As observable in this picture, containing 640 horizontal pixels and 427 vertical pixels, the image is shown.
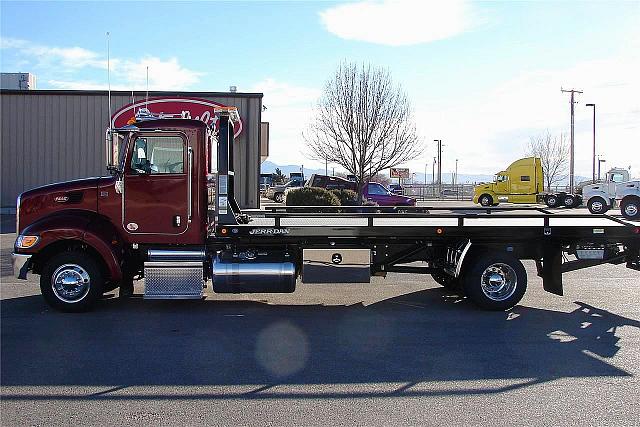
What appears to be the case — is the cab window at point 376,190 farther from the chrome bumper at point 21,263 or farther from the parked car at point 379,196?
the chrome bumper at point 21,263

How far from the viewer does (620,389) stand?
6.05 m

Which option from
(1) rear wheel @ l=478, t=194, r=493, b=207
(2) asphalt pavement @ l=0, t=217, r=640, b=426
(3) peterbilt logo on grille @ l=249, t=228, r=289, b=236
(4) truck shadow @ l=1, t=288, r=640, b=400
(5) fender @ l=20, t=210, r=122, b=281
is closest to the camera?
(2) asphalt pavement @ l=0, t=217, r=640, b=426

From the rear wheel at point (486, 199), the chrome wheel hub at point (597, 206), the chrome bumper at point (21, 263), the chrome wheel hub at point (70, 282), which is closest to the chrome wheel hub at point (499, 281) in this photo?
the chrome wheel hub at point (70, 282)

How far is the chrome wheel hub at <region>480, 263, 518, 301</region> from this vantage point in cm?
962

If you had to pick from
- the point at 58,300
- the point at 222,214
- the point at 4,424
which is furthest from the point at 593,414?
the point at 58,300

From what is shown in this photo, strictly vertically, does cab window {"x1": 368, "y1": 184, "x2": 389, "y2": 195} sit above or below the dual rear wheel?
above

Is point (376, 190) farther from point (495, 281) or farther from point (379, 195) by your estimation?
point (495, 281)

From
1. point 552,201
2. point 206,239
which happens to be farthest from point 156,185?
point 552,201

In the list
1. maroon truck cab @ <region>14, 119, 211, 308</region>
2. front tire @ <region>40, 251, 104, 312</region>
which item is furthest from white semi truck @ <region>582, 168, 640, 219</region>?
front tire @ <region>40, 251, 104, 312</region>

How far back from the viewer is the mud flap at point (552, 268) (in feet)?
32.4

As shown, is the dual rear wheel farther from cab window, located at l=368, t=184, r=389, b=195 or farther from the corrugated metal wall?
the corrugated metal wall

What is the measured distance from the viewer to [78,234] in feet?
29.6

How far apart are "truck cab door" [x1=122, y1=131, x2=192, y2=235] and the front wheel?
4.30 m

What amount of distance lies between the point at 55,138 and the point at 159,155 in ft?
77.5
